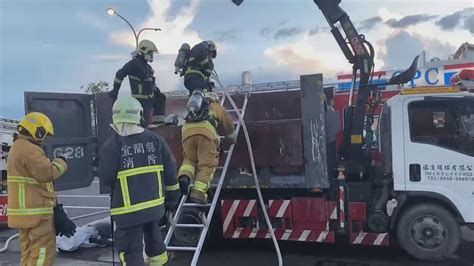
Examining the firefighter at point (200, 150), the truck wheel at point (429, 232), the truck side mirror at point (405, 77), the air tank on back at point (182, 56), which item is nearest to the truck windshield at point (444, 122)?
the truck side mirror at point (405, 77)

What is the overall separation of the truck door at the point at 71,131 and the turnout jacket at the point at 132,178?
84.6 inches

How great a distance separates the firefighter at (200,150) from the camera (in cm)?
534

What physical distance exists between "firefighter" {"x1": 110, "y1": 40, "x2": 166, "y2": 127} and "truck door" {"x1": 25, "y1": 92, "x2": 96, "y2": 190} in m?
0.50

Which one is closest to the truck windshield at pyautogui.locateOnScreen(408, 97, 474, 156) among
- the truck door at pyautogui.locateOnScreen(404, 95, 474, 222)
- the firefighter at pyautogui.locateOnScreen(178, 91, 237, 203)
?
the truck door at pyautogui.locateOnScreen(404, 95, 474, 222)

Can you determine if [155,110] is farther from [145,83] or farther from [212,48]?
[212,48]

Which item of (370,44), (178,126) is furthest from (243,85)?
(370,44)

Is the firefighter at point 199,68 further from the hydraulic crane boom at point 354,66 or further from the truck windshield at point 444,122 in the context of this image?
the truck windshield at point 444,122

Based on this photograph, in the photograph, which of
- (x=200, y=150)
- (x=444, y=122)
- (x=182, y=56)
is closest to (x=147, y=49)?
(x=182, y=56)

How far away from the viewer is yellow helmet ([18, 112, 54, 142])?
15.7ft

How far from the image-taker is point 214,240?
6836 millimetres

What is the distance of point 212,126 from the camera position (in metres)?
5.46

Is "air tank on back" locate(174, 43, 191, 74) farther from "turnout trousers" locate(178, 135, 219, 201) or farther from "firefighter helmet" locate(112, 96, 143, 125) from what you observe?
"firefighter helmet" locate(112, 96, 143, 125)

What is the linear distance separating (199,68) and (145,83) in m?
A: 0.82

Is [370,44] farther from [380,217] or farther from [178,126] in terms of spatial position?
[178,126]
